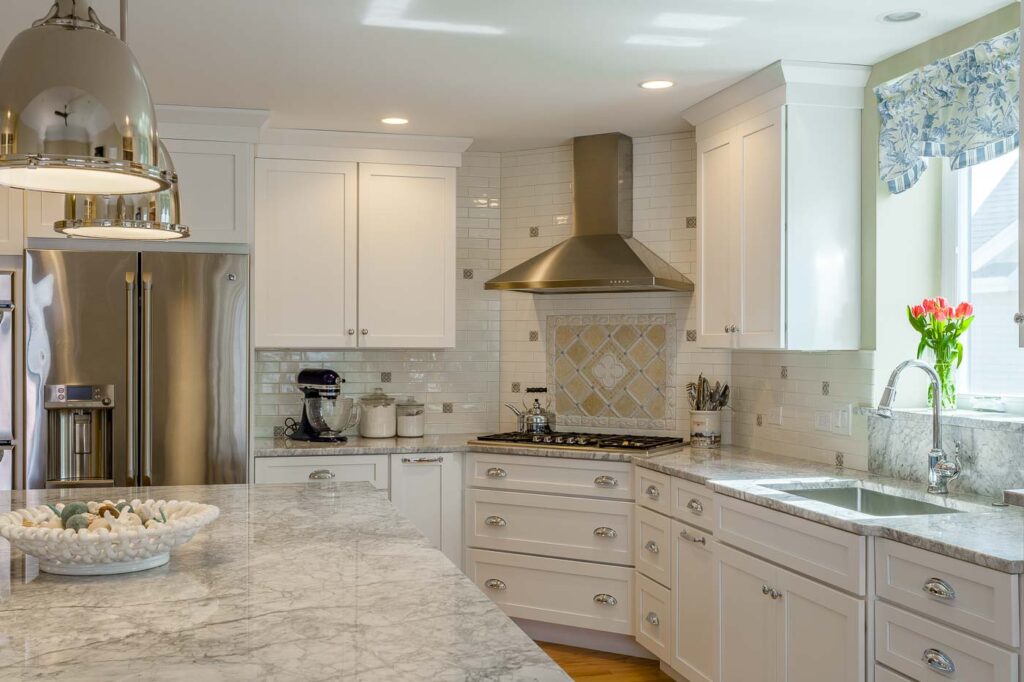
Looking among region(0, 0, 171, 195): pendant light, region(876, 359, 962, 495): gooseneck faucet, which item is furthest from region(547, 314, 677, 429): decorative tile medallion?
region(0, 0, 171, 195): pendant light

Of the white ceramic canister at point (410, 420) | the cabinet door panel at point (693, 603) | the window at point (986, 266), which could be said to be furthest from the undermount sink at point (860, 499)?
the white ceramic canister at point (410, 420)

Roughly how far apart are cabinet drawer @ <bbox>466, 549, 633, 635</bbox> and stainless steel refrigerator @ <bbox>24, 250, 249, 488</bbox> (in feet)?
4.20

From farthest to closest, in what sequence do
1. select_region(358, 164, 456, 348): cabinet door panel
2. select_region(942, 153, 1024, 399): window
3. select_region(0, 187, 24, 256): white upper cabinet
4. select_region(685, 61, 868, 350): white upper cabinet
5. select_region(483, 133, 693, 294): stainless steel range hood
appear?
select_region(358, 164, 456, 348): cabinet door panel < select_region(483, 133, 693, 294): stainless steel range hood < select_region(0, 187, 24, 256): white upper cabinet < select_region(685, 61, 868, 350): white upper cabinet < select_region(942, 153, 1024, 399): window

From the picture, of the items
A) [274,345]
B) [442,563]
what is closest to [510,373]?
[274,345]

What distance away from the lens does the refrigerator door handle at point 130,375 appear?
4242 mm

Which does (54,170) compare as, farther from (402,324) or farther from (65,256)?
(402,324)

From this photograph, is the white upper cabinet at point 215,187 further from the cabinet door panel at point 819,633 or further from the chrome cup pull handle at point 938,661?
the chrome cup pull handle at point 938,661

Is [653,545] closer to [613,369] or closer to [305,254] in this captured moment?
[613,369]

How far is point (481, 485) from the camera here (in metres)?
4.72

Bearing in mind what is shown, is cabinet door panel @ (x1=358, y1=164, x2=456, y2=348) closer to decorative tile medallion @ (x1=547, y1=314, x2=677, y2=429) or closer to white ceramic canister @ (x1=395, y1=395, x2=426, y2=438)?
white ceramic canister @ (x1=395, y1=395, x2=426, y2=438)

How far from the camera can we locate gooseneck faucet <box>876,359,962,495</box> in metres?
3.19

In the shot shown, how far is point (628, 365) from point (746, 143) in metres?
1.46

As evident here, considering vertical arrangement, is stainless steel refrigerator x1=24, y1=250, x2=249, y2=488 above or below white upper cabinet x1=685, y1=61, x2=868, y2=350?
below

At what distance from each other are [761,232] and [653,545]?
139 cm
